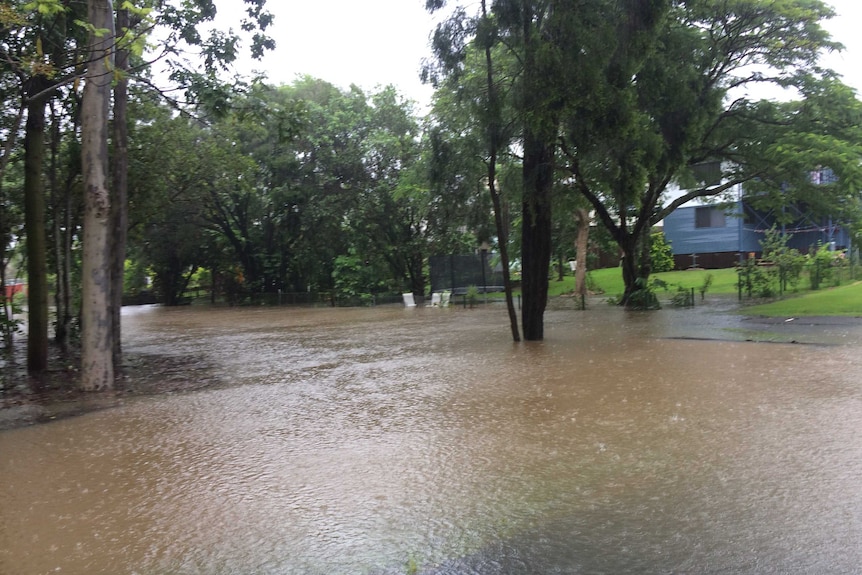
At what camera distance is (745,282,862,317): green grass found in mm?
15812

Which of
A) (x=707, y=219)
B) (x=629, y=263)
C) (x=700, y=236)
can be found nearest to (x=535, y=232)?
(x=629, y=263)

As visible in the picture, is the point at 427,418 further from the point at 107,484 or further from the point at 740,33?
the point at 740,33

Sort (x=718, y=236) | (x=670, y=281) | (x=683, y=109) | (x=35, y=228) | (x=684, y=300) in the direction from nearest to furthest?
1. (x=35, y=228)
2. (x=683, y=109)
3. (x=684, y=300)
4. (x=670, y=281)
5. (x=718, y=236)

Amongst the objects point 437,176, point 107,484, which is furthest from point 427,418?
point 437,176

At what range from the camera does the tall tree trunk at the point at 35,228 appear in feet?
36.7

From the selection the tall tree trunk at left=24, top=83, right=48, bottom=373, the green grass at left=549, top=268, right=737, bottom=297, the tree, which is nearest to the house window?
the green grass at left=549, top=268, right=737, bottom=297

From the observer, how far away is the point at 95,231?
30.6 feet

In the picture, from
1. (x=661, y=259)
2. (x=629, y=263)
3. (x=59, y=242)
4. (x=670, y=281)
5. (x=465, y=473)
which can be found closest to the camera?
(x=465, y=473)

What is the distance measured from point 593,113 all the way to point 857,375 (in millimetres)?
6075

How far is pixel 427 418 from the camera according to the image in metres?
7.39

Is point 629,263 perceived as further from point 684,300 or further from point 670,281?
point 670,281

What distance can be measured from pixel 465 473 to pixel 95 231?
263 inches

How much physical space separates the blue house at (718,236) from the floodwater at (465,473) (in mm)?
26593

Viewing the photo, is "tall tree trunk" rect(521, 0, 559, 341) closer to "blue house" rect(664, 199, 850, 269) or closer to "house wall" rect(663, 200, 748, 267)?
"blue house" rect(664, 199, 850, 269)
